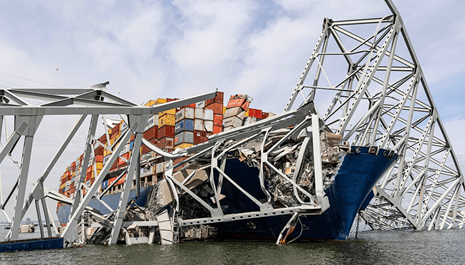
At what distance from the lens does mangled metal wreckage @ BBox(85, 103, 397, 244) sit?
78.3ft

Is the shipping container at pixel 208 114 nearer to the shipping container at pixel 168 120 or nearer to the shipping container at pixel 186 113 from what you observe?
the shipping container at pixel 186 113

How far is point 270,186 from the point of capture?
25.0 metres

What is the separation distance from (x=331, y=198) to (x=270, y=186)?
149 inches

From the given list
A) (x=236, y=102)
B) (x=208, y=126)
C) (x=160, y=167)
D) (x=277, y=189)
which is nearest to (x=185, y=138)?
(x=208, y=126)

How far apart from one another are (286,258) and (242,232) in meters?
11.8

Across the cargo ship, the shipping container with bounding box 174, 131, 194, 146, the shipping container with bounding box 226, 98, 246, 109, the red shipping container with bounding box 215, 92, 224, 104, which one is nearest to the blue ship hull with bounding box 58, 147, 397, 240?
the cargo ship

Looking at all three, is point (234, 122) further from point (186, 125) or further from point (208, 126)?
point (186, 125)

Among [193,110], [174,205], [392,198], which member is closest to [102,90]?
[174,205]

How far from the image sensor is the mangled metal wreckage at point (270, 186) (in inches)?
940

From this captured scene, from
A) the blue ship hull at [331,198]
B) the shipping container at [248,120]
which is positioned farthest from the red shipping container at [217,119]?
the blue ship hull at [331,198]

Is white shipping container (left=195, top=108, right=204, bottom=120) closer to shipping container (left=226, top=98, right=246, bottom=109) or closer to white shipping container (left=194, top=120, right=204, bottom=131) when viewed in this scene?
white shipping container (left=194, top=120, right=204, bottom=131)

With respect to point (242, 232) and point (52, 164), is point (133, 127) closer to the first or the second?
point (52, 164)

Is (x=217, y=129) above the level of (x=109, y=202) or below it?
above

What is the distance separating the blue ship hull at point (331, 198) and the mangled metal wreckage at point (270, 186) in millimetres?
60
